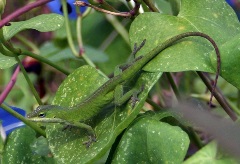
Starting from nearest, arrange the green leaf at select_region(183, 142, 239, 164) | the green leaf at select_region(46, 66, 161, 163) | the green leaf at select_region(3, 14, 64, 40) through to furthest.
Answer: the green leaf at select_region(183, 142, 239, 164)
the green leaf at select_region(46, 66, 161, 163)
the green leaf at select_region(3, 14, 64, 40)

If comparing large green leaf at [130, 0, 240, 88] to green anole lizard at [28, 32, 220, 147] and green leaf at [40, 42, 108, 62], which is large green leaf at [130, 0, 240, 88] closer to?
green anole lizard at [28, 32, 220, 147]

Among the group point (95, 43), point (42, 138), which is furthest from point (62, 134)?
point (95, 43)

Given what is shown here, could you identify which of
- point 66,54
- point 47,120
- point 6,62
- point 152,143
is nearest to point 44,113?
point 47,120

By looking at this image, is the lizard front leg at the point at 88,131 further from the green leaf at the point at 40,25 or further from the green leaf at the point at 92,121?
the green leaf at the point at 40,25

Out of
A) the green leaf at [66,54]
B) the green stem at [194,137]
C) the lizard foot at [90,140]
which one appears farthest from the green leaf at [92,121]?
the green leaf at [66,54]

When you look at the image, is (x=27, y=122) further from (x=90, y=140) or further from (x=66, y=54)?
(x=66, y=54)

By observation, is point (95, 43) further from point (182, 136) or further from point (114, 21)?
point (182, 136)

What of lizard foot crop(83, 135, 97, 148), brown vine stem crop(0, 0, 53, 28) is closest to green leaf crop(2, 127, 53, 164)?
→ lizard foot crop(83, 135, 97, 148)
